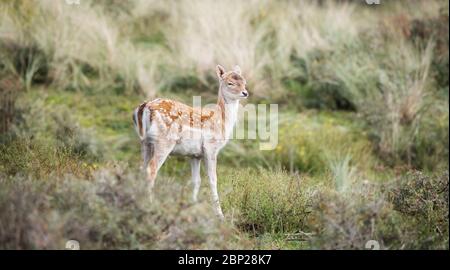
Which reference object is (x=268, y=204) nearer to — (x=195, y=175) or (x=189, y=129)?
(x=195, y=175)

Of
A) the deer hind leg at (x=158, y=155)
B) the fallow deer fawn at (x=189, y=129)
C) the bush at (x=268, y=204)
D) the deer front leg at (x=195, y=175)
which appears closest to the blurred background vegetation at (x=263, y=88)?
the bush at (x=268, y=204)

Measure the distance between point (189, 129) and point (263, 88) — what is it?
25.7 feet

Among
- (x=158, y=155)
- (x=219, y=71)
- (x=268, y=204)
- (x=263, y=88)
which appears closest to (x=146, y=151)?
(x=158, y=155)

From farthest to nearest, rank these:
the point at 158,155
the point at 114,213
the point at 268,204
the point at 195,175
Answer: the point at 268,204, the point at 195,175, the point at 158,155, the point at 114,213

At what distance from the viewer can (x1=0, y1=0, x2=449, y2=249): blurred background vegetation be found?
905 cm

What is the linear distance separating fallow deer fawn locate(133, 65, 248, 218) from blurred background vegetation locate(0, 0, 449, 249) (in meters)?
0.67

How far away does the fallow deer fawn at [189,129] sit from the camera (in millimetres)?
8148

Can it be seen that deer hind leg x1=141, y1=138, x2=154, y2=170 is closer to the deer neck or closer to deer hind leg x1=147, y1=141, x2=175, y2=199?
deer hind leg x1=147, y1=141, x2=175, y2=199

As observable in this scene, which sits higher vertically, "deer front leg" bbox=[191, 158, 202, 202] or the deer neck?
the deer neck

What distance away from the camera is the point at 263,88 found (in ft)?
52.7

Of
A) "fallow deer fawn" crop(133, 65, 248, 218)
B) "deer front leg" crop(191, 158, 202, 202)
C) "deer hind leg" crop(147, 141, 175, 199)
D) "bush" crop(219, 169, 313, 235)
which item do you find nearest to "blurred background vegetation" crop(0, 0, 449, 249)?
"bush" crop(219, 169, 313, 235)

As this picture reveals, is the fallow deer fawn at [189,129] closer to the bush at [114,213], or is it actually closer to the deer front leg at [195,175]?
the deer front leg at [195,175]

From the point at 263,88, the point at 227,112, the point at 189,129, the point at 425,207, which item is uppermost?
the point at 227,112

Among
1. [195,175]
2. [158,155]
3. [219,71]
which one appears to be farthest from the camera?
[219,71]
